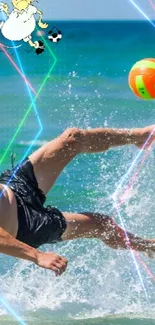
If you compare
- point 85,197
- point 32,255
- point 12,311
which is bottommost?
point 85,197

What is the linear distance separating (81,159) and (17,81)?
872cm

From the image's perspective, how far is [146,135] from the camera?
5.25 m

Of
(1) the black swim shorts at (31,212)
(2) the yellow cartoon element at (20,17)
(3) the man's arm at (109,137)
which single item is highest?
(3) the man's arm at (109,137)

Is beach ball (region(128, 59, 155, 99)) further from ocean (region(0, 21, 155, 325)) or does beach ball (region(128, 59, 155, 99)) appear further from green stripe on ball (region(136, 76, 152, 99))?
ocean (region(0, 21, 155, 325))

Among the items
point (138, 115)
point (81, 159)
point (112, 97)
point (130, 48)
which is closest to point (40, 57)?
point (130, 48)

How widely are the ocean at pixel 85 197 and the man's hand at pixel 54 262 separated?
1.31 meters

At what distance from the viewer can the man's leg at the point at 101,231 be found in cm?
541

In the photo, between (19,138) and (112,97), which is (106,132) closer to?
(19,138)

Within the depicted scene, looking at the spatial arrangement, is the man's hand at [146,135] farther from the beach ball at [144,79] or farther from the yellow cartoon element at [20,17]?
the yellow cartoon element at [20,17]

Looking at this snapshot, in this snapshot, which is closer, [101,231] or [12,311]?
[101,231]

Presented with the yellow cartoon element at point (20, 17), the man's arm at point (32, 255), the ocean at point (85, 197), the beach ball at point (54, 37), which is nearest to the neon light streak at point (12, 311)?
the ocean at point (85, 197)

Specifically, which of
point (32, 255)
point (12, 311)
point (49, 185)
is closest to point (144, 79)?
point (49, 185)

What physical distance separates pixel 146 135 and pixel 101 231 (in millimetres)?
670

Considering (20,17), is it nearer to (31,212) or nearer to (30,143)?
(30,143)
